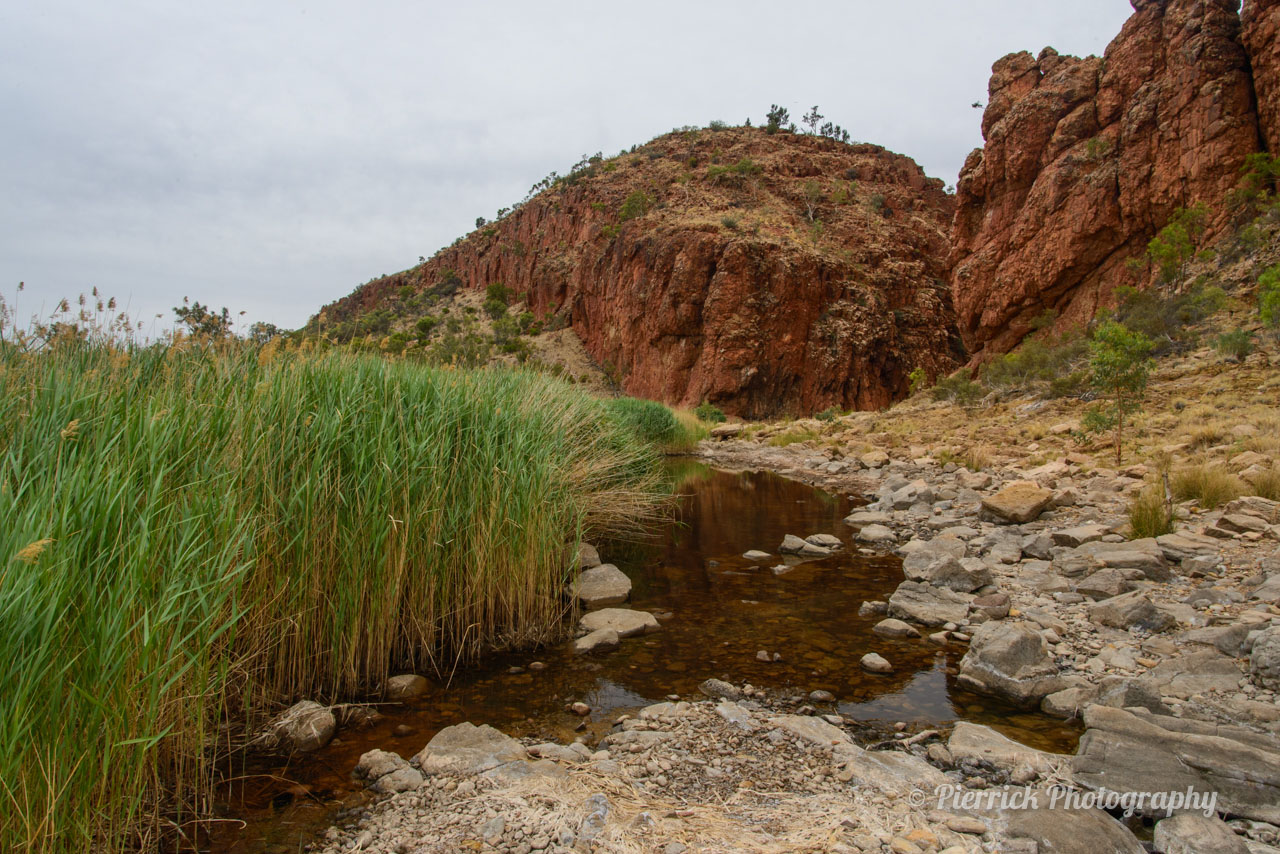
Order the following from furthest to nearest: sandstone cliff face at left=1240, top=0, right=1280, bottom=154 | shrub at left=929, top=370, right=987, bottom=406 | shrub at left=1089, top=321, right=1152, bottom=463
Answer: shrub at left=929, top=370, right=987, bottom=406 → sandstone cliff face at left=1240, top=0, right=1280, bottom=154 → shrub at left=1089, top=321, right=1152, bottom=463

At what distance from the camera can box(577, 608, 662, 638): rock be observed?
4.92m

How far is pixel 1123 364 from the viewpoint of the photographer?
9.49 m

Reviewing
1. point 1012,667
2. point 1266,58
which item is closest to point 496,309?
point 1266,58

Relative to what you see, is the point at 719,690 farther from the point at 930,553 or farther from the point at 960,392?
the point at 960,392

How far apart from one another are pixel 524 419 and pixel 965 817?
450cm

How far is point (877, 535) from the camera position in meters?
8.03

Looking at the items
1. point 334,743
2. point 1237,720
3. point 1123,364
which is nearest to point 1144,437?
point 1123,364

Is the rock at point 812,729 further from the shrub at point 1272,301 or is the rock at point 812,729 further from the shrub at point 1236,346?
the shrub at point 1272,301

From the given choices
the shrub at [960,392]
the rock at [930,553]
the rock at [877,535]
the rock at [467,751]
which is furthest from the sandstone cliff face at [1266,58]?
the rock at [467,751]

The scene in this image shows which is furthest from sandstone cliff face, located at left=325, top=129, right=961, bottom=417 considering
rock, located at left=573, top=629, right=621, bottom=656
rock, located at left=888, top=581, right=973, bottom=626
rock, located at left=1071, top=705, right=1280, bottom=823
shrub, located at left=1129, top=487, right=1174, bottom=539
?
rock, located at left=1071, top=705, right=1280, bottom=823

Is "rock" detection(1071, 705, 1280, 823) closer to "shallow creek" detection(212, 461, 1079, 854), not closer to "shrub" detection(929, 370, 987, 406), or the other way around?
"shallow creek" detection(212, 461, 1079, 854)

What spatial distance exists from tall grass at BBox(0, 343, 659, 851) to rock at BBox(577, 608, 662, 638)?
11.4 inches

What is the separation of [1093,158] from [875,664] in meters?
29.0

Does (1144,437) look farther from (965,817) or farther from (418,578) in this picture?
(418,578)
